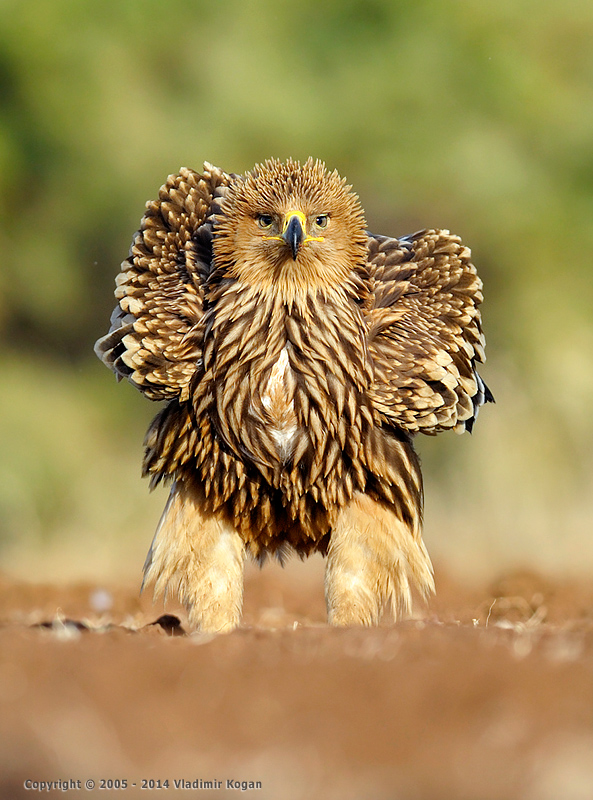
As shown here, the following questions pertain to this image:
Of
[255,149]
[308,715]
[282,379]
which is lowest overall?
[308,715]

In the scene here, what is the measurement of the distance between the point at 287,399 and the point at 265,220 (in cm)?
79

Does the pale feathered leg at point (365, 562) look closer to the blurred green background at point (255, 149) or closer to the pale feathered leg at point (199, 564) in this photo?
the pale feathered leg at point (199, 564)

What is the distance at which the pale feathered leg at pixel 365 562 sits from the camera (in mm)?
4844

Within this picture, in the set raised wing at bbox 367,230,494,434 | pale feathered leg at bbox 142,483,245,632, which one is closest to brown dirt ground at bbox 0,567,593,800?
pale feathered leg at bbox 142,483,245,632

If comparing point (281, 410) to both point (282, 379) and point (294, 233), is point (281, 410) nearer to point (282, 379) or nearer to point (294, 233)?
point (282, 379)

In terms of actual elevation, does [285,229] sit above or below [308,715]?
above

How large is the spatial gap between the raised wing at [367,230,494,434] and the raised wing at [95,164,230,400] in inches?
32.1

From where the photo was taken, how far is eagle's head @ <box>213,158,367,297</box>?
4.71m

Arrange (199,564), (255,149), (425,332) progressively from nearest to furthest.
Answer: (199,564)
(425,332)
(255,149)

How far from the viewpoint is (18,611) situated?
653 centimetres

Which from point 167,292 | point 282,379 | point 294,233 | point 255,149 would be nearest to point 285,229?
point 294,233

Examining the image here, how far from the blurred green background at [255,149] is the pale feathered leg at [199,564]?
235 inches

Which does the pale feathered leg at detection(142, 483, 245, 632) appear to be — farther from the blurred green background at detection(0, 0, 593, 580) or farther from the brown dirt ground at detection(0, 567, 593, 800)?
the blurred green background at detection(0, 0, 593, 580)

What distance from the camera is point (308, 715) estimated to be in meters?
2.62
